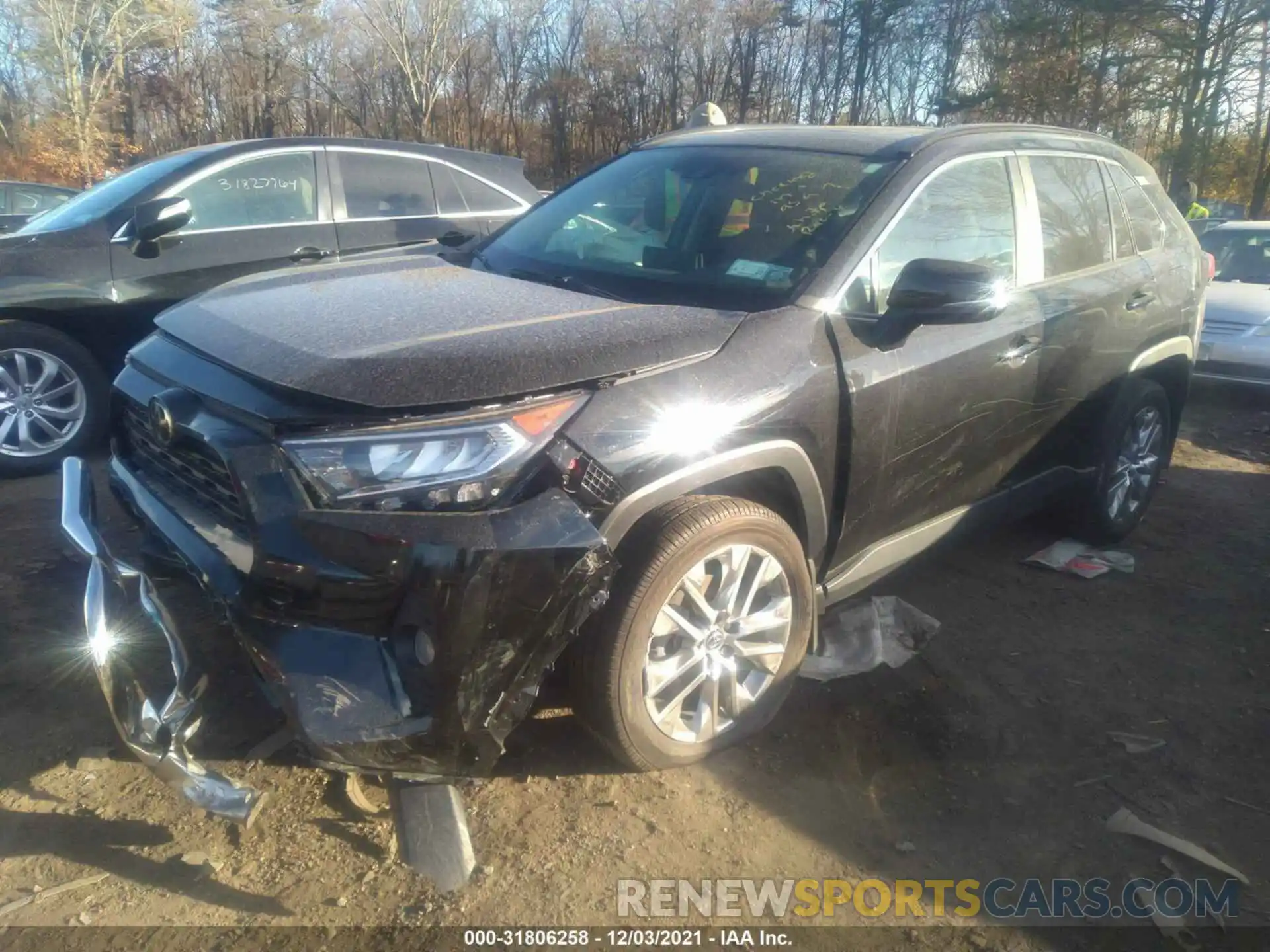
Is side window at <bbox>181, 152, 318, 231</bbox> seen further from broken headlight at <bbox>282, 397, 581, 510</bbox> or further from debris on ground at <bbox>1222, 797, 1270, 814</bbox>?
debris on ground at <bbox>1222, 797, 1270, 814</bbox>

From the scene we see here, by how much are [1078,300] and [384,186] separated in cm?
430

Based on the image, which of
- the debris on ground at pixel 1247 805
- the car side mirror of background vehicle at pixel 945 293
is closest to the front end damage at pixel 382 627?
the car side mirror of background vehicle at pixel 945 293

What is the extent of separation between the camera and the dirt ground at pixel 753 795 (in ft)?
7.80

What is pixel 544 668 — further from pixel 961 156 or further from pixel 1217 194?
pixel 1217 194

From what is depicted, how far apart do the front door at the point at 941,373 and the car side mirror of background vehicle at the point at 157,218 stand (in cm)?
367

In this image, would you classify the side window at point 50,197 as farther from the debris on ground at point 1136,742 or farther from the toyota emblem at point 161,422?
the debris on ground at point 1136,742

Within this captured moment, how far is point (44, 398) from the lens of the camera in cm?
493

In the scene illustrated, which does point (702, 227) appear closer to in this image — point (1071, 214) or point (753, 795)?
point (1071, 214)

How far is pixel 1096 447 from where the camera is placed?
14.1 feet

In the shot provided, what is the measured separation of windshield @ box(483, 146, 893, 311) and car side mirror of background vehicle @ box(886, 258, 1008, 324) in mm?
272

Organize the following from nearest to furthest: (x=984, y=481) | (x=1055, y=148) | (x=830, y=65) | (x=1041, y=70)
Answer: (x=984, y=481), (x=1055, y=148), (x=1041, y=70), (x=830, y=65)

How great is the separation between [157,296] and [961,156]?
4.19 metres

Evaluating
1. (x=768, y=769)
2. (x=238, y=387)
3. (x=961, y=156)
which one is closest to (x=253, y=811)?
(x=238, y=387)

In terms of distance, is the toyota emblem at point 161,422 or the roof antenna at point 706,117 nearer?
the toyota emblem at point 161,422
